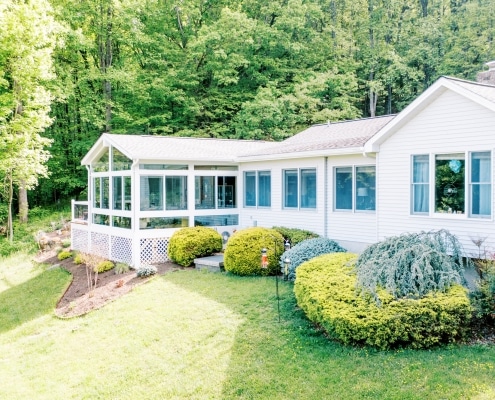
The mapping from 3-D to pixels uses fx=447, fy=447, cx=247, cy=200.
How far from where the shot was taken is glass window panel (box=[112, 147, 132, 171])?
14.7 metres

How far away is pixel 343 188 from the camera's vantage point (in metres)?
12.5

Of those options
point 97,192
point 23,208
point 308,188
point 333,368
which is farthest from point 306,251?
point 23,208

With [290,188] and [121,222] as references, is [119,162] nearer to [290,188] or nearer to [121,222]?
[121,222]

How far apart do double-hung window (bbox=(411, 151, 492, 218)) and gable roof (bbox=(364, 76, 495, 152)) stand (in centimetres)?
88

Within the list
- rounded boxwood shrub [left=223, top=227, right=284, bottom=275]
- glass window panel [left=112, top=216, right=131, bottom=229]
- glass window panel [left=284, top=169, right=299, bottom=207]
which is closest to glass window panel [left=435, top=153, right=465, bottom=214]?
rounded boxwood shrub [left=223, top=227, right=284, bottom=275]

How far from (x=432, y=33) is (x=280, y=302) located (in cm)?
2380

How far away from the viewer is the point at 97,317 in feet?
34.6

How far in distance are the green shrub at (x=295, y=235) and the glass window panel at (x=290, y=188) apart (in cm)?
109

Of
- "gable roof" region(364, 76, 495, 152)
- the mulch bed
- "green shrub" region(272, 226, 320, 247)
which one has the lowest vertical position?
the mulch bed

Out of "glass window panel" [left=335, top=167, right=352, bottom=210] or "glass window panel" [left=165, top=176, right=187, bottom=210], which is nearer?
"glass window panel" [left=335, top=167, right=352, bottom=210]

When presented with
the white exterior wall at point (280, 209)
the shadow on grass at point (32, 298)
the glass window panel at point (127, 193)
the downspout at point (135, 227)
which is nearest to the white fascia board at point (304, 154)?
the white exterior wall at point (280, 209)

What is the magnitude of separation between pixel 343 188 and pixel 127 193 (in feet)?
22.7

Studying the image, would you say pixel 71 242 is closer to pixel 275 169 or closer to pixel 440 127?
pixel 275 169

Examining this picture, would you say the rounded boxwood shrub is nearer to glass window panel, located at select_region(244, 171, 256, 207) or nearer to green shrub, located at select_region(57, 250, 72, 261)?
glass window panel, located at select_region(244, 171, 256, 207)
